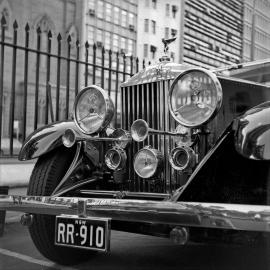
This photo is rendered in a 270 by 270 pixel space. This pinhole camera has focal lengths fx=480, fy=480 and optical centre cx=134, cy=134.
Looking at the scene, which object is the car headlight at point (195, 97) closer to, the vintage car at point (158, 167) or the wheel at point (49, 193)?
the vintage car at point (158, 167)

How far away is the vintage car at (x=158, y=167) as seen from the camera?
265 cm

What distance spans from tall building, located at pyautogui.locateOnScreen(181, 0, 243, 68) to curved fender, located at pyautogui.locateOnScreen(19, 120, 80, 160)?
1646 inches

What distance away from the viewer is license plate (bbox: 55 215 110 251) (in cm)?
282

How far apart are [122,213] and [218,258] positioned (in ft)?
4.85

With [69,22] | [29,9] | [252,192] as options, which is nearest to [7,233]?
[252,192]

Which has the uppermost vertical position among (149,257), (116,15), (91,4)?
(91,4)

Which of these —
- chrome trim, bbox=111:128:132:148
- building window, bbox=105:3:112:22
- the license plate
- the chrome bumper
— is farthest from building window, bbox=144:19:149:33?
the license plate

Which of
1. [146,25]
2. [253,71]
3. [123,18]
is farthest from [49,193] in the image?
[146,25]

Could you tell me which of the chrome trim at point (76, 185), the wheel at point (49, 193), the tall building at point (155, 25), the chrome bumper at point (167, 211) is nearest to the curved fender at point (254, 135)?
the chrome bumper at point (167, 211)

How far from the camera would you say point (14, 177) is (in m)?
5.81

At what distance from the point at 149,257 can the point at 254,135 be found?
1768mm

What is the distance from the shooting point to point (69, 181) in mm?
3596

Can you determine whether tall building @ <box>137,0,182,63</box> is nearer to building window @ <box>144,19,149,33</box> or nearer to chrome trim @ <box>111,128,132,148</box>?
building window @ <box>144,19,149,33</box>

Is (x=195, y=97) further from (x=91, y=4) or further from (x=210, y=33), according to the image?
(x=210, y=33)
